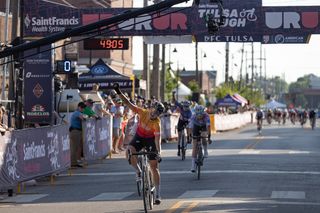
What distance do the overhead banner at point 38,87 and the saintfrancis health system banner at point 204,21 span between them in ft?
21.1

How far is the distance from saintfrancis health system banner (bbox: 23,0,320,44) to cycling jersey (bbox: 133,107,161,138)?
13736mm

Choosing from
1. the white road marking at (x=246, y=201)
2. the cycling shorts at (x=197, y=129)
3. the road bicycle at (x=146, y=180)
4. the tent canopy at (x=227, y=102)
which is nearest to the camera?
the road bicycle at (x=146, y=180)

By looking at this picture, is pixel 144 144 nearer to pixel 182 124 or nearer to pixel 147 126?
pixel 147 126

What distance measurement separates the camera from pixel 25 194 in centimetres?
1798

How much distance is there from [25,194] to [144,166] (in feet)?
14.3

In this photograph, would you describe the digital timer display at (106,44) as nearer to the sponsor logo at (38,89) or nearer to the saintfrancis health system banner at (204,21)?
the saintfrancis health system banner at (204,21)

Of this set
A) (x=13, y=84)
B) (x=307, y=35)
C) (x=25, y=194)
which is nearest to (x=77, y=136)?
(x=13, y=84)

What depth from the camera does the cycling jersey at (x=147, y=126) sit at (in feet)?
50.1

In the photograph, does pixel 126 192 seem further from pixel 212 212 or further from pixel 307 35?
pixel 307 35

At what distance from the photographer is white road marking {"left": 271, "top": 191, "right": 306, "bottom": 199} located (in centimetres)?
1625

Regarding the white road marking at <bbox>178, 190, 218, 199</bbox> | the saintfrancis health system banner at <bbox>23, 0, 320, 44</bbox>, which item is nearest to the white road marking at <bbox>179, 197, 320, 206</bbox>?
the white road marking at <bbox>178, 190, 218, 199</bbox>

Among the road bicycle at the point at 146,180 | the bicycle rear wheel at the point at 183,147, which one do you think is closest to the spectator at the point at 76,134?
the bicycle rear wheel at the point at 183,147

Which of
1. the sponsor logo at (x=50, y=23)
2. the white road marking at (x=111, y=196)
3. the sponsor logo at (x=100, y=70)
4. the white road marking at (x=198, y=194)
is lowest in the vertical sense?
the white road marking at (x=111, y=196)

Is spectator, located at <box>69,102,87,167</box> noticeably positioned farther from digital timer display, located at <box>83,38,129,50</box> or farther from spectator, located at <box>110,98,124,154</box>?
spectator, located at <box>110,98,124,154</box>
